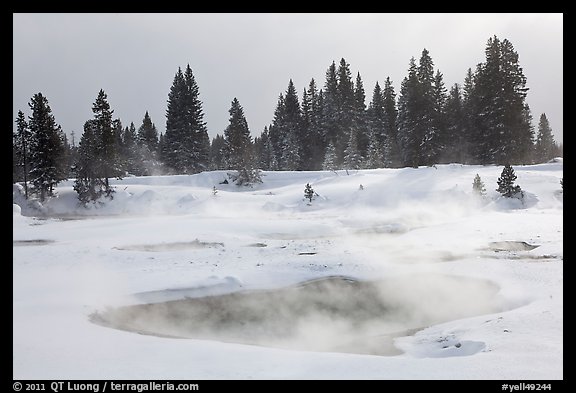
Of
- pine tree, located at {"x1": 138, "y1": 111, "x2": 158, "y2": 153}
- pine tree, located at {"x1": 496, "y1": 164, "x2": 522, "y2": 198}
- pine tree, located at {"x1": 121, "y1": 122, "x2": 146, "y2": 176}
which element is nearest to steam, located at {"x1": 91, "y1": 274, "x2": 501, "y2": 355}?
pine tree, located at {"x1": 496, "y1": 164, "x2": 522, "y2": 198}

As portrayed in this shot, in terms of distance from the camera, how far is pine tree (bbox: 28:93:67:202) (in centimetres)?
3722

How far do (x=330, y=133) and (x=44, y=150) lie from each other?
114 ft

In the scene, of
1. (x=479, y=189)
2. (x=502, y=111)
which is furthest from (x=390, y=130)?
(x=479, y=189)

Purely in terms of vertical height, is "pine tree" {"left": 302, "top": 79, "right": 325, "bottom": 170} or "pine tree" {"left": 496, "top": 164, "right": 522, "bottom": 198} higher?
"pine tree" {"left": 302, "top": 79, "right": 325, "bottom": 170}

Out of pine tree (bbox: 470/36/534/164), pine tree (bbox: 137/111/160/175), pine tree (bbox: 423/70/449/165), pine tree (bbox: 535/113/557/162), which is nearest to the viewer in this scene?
pine tree (bbox: 470/36/534/164)

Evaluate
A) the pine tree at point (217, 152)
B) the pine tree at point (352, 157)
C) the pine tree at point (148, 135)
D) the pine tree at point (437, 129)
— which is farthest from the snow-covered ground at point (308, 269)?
the pine tree at point (217, 152)

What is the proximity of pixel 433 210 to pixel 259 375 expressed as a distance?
21930 mm

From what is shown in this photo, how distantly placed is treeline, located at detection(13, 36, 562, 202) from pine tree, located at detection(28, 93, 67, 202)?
0.27 feet

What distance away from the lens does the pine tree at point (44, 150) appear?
3722 centimetres

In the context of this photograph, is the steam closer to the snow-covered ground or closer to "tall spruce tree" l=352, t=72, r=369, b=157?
the snow-covered ground

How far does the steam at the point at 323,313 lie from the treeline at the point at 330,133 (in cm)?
2907

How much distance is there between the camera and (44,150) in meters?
38.4

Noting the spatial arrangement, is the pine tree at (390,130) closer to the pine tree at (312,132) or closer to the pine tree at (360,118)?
the pine tree at (360,118)

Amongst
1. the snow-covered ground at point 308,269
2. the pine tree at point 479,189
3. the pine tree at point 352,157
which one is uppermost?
the pine tree at point 352,157
